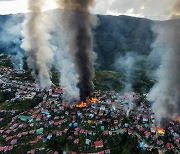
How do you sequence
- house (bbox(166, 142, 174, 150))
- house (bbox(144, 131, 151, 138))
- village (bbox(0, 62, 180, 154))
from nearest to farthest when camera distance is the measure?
house (bbox(166, 142, 174, 150))
village (bbox(0, 62, 180, 154))
house (bbox(144, 131, 151, 138))

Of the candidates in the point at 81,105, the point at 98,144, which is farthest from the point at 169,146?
the point at 81,105

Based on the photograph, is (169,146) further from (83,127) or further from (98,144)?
(83,127)

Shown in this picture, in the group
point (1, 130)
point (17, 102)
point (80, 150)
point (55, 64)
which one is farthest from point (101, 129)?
point (55, 64)

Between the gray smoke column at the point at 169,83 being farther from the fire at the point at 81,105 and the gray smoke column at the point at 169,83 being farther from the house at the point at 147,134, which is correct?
the fire at the point at 81,105

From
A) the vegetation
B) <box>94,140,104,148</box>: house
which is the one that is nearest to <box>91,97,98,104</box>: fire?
the vegetation

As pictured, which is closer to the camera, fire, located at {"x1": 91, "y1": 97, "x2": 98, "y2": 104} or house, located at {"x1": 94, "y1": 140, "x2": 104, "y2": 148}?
house, located at {"x1": 94, "y1": 140, "x2": 104, "y2": 148}

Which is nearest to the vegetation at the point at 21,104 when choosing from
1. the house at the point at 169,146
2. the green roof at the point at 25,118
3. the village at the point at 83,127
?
the village at the point at 83,127

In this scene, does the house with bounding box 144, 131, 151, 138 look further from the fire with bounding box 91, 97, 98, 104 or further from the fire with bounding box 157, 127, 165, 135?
the fire with bounding box 91, 97, 98, 104
